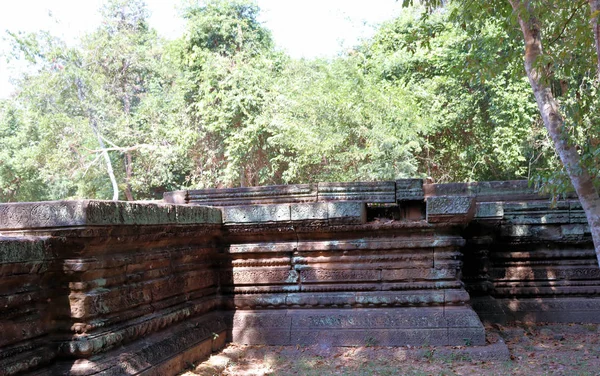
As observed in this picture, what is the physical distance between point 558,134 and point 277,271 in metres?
2.54

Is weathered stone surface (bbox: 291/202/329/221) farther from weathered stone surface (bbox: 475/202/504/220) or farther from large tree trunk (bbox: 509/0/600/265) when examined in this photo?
large tree trunk (bbox: 509/0/600/265)

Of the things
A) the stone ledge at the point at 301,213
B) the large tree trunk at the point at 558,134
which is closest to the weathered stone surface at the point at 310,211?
the stone ledge at the point at 301,213

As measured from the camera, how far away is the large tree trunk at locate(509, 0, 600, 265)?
4.24m

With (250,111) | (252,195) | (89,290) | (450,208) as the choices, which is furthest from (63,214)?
(250,111)

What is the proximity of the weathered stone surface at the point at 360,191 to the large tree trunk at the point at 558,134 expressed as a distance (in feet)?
5.01

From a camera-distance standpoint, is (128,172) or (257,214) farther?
(128,172)

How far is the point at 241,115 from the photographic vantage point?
19469mm

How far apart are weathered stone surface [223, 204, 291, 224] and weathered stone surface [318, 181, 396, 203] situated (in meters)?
1.05

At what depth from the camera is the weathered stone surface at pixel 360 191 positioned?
18.1 ft

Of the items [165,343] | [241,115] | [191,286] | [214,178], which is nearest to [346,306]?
[191,286]

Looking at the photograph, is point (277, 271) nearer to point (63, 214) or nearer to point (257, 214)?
point (257, 214)

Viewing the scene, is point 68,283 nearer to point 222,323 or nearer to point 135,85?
point 222,323

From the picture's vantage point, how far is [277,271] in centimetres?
499

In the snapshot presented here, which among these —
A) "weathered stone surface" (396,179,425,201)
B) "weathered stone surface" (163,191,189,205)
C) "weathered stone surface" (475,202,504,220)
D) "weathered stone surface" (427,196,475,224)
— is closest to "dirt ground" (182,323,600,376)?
"weathered stone surface" (427,196,475,224)
